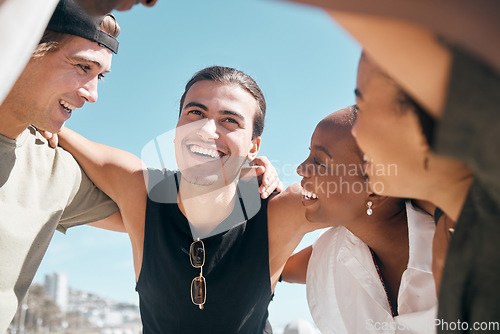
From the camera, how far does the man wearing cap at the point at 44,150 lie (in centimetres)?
275

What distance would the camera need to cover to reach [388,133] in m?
1.13

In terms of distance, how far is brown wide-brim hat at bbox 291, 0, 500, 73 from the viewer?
0.72 m

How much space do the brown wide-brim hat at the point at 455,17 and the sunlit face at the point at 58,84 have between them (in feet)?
8.63

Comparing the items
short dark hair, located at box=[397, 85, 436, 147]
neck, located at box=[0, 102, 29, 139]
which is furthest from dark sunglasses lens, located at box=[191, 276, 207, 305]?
short dark hair, located at box=[397, 85, 436, 147]

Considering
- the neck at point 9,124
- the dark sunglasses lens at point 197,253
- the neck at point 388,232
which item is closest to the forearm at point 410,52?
the neck at point 388,232

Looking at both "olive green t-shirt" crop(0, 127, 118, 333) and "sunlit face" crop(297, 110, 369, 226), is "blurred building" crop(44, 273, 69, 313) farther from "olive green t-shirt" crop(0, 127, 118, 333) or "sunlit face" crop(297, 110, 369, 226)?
"sunlit face" crop(297, 110, 369, 226)

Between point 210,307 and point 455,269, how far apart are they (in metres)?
2.25

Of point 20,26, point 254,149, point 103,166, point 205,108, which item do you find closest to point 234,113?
point 205,108

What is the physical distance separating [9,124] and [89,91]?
25.9 inches

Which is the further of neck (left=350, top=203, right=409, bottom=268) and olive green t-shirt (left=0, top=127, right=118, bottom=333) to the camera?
neck (left=350, top=203, right=409, bottom=268)

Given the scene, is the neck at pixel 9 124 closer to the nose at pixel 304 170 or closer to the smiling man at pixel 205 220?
the smiling man at pixel 205 220

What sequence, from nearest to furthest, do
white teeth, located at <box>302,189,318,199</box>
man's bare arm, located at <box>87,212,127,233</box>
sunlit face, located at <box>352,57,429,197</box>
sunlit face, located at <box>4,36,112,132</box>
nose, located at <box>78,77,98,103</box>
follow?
sunlit face, located at <box>352,57,429,197</box> < sunlit face, located at <box>4,36,112,132</box> < white teeth, located at <box>302,189,318,199</box> < nose, located at <box>78,77,98,103</box> < man's bare arm, located at <box>87,212,127,233</box>

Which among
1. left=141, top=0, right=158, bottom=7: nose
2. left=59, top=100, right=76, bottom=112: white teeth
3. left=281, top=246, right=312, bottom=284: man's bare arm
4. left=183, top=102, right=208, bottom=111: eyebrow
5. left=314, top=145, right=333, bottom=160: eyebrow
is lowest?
left=281, top=246, right=312, bottom=284: man's bare arm

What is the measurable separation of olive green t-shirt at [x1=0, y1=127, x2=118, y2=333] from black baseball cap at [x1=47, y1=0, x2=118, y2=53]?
2.59ft
